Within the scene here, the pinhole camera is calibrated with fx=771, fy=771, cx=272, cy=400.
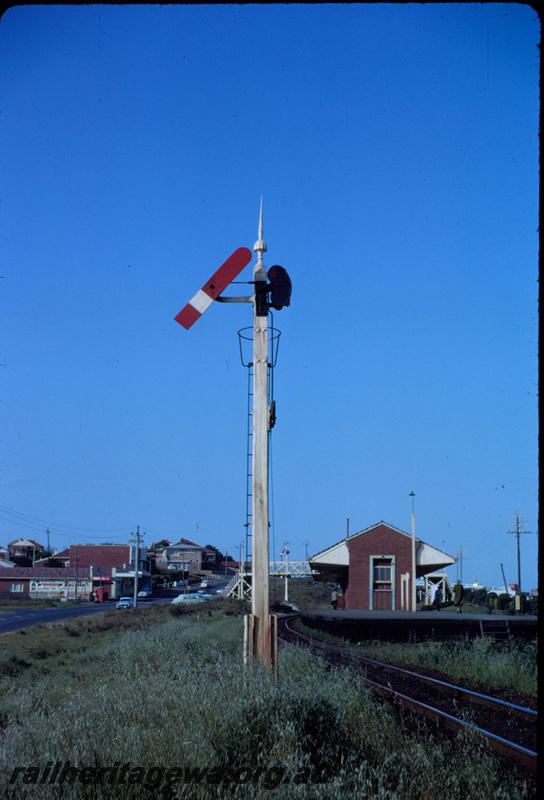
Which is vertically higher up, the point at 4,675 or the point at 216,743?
the point at 216,743

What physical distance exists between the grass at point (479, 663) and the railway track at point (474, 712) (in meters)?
1.15

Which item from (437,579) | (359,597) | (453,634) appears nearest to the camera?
(453,634)

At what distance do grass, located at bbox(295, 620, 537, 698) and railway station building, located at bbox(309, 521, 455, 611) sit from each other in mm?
12640

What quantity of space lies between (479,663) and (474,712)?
15.2 ft

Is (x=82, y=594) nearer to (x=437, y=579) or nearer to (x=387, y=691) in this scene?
(x=437, y=579)

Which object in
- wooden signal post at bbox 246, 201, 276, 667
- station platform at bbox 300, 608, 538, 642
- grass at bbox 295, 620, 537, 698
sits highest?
wooden signal post at bbox 246, 201, 276, 667

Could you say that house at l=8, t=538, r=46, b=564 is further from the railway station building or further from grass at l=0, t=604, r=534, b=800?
grass at l=0, t=604, r=534, b=800

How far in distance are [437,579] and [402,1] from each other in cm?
4930

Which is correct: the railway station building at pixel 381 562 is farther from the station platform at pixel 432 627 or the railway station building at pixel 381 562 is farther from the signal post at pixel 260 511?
the signal post at pixel 260 511

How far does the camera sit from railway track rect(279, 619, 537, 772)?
22.3 ft

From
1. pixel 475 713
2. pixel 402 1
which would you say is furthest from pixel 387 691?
pixel 402 1

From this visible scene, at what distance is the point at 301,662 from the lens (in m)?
10.5

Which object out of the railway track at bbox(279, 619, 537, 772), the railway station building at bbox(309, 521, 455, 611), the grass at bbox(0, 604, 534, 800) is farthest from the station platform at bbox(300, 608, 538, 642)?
the grass at bbox(0, 604, 534, 800)

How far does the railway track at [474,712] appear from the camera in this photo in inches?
267
